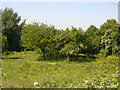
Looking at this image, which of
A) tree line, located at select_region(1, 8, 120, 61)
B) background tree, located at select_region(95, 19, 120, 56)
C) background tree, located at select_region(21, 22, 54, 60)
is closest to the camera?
tree line, located at select_region(1, 8, 120, 61)

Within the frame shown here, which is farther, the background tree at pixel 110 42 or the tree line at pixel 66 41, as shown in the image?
the background tree at pixel 110 42

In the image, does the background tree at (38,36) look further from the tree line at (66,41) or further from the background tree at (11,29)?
the background tree at (11,29)

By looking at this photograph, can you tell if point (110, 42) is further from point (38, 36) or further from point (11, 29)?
point (11, 29)

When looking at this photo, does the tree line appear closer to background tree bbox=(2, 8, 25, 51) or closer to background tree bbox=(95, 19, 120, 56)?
background tree bbox=(95, 19, 120, 56)

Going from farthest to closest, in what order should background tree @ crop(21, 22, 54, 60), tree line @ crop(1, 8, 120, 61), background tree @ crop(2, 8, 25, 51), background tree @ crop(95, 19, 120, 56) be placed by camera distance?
background tree @ crop(2, 8, 25, 51) < background tree @ crop(21, 22, 54, 60) < background tree @ crop(95, 19, 120, 56) < tree line @ crop(1, 8, 120, 61)

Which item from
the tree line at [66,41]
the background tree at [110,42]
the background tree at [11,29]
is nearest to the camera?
the tree line at [66,41]

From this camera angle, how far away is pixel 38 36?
51.8ft

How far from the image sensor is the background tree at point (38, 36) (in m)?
15.7

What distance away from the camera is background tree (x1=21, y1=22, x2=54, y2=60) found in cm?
1567

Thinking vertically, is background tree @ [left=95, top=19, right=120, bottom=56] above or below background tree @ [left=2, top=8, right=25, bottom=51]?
below

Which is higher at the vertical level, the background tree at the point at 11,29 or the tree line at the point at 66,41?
the background tree at the point at 11,29

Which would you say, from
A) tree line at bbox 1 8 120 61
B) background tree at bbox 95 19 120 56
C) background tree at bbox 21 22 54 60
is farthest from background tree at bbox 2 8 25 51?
→ background tree at bbox 95 19 120 56

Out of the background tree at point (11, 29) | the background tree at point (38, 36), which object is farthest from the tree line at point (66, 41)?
the background tree at point (11, 29)

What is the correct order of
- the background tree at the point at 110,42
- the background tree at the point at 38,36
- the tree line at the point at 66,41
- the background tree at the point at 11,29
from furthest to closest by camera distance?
the background tree at the point at 11,29
the background tree at the point at 38,36
the background tree at the point at 110,42
the tree line at the point at 66,41
